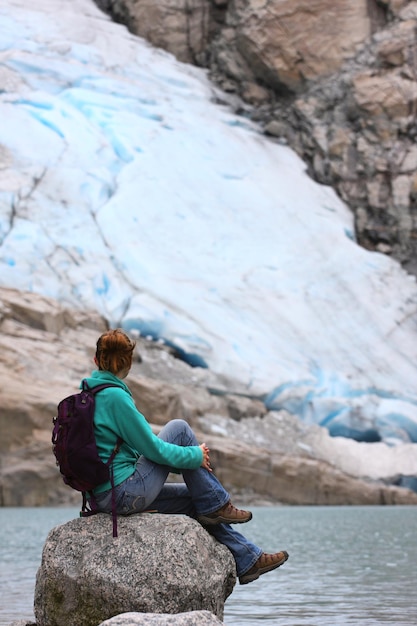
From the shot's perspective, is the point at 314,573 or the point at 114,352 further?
the point at 314,573

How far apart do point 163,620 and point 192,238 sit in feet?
66.5

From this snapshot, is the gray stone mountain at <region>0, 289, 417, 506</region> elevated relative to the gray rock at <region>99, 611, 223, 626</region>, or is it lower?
lower

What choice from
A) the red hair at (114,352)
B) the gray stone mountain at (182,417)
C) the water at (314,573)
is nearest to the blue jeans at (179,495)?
the red hair at (114,352)

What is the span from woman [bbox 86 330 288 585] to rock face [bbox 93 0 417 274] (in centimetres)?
2303

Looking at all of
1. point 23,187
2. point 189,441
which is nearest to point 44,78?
point 23,187

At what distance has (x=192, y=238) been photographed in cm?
2317

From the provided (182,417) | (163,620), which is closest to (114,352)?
(163,620)

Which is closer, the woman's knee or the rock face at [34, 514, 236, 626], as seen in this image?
the rock face at [34, 514, 236, 626]

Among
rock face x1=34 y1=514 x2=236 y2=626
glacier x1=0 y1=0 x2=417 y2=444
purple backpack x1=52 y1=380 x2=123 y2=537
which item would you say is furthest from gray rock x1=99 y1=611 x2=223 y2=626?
glacier x1=0 y1=0 x2=417 y2=444

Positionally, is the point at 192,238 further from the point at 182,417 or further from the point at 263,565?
the point at 263,565

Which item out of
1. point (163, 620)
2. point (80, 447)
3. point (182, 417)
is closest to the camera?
point (163, 620)

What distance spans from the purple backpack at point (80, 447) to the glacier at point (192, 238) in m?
15.4

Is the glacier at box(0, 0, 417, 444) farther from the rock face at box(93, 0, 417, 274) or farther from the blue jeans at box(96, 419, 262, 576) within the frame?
the blue jeans at box(96, 419, 262, 576)

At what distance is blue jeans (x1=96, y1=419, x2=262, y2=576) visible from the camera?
12.1 ft
